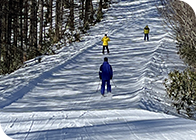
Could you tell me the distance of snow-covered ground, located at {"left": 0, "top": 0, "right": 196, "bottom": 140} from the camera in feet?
24.0

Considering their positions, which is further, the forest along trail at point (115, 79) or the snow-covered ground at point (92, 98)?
the forest along trail at point (115, 79)

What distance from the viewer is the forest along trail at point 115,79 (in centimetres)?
1098

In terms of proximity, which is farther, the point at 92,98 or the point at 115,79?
the point at 115,79

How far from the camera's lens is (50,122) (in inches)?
320

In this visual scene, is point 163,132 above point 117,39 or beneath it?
beneath

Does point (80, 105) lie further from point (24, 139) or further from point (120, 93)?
point (24, 139)

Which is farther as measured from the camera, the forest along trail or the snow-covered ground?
the forest along trail

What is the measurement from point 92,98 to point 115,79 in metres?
3.42

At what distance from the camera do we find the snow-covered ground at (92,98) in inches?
288

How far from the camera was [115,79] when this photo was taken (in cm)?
1508

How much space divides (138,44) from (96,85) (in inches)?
487

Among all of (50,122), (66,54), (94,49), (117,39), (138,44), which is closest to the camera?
(50,122)

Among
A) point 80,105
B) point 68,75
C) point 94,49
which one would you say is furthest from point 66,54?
point 80,105

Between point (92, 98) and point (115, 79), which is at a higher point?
point (115, 79)
